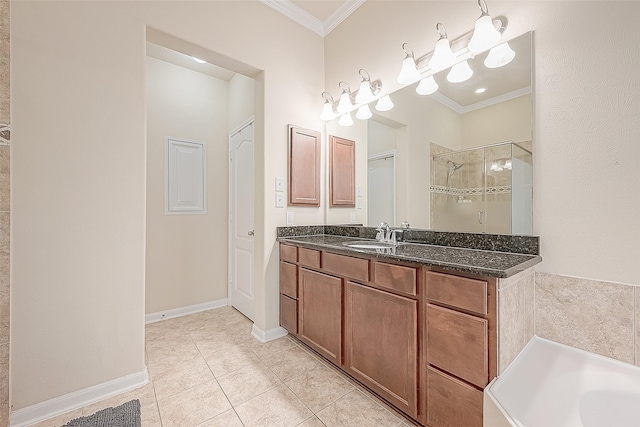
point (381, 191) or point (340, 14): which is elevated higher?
point (340, 14)

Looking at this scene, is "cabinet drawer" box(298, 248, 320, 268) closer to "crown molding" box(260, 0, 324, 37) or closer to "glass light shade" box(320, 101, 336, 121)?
"glass light shade" box(320, 101, 336, 121)

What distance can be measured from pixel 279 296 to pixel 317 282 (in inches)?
26.2

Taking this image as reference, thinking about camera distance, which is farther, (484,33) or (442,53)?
(442,53)

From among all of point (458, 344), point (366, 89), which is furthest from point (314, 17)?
point (458, 344)

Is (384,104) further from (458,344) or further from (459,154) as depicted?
(458,344)

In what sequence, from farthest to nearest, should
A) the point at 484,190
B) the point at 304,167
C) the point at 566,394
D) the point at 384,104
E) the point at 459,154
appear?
the point at 304,167, the point at 384,104, the point at 459,154, the point at 484,190, the point at 566,394

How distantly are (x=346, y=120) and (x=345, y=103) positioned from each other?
15 cm

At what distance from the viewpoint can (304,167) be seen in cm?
262

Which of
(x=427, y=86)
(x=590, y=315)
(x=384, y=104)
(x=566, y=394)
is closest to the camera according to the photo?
(x=566, y=394)

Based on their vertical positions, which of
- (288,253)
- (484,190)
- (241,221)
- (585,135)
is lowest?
(288,253)

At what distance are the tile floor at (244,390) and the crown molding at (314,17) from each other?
3011 mm

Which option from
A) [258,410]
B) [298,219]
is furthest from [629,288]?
[298,219]

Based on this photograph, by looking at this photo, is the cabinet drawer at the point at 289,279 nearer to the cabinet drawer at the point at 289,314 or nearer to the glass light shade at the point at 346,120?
the cabinet drawer at the point at 289,314

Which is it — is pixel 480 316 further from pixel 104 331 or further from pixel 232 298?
pixel 232 298
